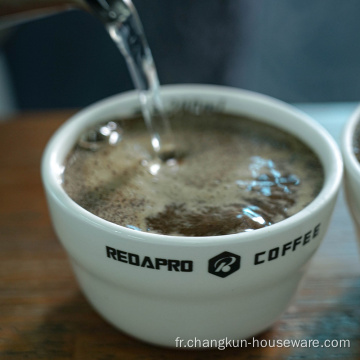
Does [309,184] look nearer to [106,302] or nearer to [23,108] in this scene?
[106,302]

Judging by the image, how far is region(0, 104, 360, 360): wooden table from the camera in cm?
49

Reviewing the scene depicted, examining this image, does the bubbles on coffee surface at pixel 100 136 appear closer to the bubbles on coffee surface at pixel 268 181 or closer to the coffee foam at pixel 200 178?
the coffee foam at pixel 200 178

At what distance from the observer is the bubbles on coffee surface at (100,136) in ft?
1.91

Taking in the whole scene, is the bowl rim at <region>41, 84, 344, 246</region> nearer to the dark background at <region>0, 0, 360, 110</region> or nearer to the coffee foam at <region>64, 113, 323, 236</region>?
the coffee foam at <region>64, 113, 323, 236</region>

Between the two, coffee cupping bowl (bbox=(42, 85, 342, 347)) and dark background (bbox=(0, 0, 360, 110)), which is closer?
coffee cupping bowl (bbox=(42, 85, 342, 347))

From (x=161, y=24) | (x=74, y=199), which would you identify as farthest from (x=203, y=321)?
(x=161, y=24)

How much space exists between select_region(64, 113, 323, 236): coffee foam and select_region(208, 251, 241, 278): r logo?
0.04 m

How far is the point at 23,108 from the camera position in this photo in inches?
53.6

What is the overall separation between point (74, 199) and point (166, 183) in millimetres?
88

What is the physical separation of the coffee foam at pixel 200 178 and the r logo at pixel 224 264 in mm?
38

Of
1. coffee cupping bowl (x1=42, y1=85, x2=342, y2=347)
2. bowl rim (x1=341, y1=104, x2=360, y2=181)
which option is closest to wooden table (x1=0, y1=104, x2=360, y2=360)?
coffee cupping bowl (x1=42, y1=85, x2=342, y2=347)

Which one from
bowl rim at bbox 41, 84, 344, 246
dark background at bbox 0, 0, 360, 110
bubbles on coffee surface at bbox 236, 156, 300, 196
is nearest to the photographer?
bowl rim at bbox 41, 84, 344, 246

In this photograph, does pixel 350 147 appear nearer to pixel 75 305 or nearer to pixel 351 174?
pixel 351 174

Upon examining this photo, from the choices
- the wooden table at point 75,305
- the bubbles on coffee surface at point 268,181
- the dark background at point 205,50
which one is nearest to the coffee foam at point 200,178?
the bubbles on coffee surface at point 268,181
